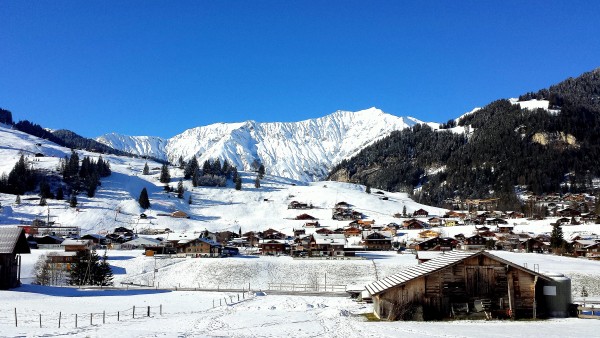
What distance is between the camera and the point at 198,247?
90125 millimetres

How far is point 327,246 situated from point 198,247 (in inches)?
882

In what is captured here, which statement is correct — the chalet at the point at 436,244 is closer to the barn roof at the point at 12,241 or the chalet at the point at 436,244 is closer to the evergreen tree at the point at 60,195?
the barn roof at the point at 12,241

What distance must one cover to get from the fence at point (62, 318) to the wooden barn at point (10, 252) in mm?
14398

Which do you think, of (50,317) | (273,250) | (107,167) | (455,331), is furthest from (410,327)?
(107,167)

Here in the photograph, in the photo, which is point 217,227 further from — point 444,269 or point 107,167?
point 444,269

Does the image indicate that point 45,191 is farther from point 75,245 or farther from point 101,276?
point 101,276

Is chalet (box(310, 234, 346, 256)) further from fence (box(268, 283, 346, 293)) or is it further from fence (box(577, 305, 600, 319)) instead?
fence (box(577, 305, 600, 319))

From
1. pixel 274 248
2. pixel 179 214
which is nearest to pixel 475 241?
pixel 274 248

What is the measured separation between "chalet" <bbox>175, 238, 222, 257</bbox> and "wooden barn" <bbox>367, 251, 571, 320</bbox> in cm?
5773

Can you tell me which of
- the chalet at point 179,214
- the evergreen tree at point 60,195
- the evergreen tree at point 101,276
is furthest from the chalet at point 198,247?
the evergreen tree at point 60,195

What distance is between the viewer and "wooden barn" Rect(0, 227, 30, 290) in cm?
4519

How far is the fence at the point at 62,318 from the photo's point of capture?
27.4m

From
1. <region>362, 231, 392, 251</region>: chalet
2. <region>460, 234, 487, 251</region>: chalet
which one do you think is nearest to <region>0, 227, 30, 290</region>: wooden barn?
<region>362, 231, 392, 251</region>: chalet

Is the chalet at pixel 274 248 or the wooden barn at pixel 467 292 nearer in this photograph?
the wooden barn at pixel 467 292
